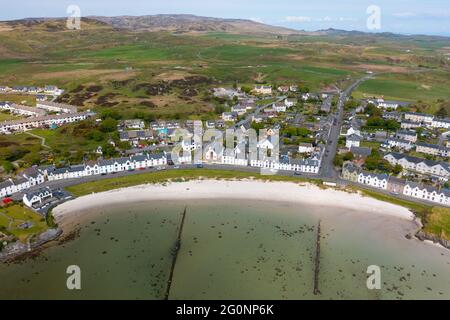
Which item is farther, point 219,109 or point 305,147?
point 219,109

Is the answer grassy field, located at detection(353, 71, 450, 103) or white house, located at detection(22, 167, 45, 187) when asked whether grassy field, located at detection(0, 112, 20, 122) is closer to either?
white house, located at detection(22, 167, 45, 187)

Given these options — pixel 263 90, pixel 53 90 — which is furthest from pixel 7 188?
pixel 263 90

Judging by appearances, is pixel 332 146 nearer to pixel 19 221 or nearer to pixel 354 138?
pixel 354 138

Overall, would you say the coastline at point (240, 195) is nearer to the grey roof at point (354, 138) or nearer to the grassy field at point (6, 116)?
the grey roof at point (354, 138)

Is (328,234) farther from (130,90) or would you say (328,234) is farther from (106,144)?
(130,90)

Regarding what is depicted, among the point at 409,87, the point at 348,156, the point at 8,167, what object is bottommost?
the point at 8,167

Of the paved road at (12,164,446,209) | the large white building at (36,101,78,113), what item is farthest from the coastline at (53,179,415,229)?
the large white building at (36,101,78,113)
